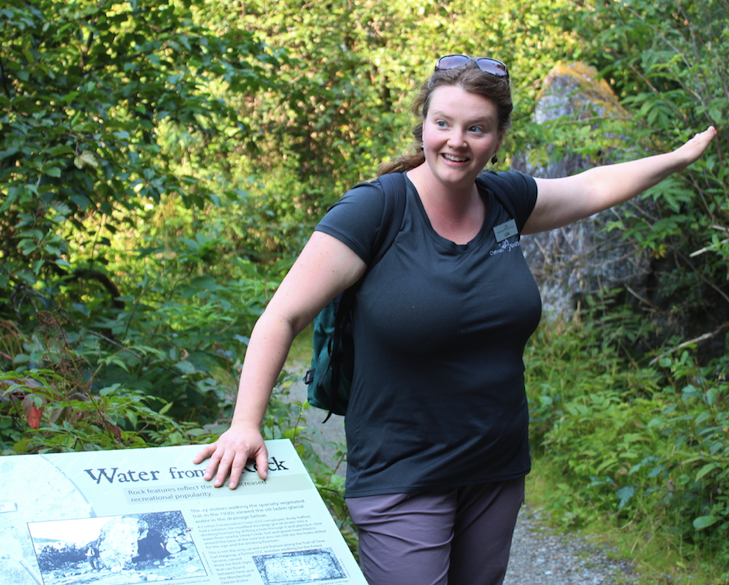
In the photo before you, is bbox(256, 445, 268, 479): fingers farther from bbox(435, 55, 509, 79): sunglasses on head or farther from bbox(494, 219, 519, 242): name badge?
bbox(435, 55, 509, 79): sunglasses on head

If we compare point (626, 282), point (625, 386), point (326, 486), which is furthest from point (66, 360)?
point (626, 282)

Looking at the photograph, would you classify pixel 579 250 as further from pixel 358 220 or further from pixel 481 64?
pixel 358 220

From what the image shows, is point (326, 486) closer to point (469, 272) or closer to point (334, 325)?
point (334, 325)


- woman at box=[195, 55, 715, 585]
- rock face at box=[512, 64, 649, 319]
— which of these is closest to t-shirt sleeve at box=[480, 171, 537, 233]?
woman at box=[195, 55, 715, 585]

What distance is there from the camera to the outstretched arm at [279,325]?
5.11ft

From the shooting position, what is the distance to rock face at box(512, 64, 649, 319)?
19.4 ft

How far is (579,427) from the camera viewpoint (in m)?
4.68

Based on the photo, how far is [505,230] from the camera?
1.95 metres

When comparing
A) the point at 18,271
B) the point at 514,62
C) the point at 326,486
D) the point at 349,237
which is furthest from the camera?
the point at 514,62

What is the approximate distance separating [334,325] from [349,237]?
0.30m

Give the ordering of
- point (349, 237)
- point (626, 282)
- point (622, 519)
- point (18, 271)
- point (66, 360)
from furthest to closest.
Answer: point (626, 282) → point (622, 519) → point (18, 271) → point (66, 360) → point (349, 237)

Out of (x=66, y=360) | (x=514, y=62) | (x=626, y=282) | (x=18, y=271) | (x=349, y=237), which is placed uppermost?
(x=514, y=62)

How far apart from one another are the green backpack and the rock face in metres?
4.19

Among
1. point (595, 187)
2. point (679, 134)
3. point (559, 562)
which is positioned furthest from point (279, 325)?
point (679, 134)
